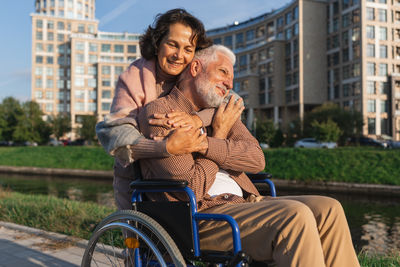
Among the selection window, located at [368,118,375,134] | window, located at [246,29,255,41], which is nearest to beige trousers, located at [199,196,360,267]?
window, located at [368,118,375,134]

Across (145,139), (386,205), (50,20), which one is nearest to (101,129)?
(145,139)

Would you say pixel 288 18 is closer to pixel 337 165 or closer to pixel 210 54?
pixel 337 165

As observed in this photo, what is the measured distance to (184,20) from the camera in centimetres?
262

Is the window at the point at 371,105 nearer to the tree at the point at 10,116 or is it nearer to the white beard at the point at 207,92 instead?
the tree at the point at 10,116

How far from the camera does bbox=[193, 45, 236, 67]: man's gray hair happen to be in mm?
2511

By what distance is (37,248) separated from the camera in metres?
4.36

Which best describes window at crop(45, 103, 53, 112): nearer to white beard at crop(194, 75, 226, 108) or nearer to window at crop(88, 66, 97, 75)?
window at crop(88, 66, 97, 75)

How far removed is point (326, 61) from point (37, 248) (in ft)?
183

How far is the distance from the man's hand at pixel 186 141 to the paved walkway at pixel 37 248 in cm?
226

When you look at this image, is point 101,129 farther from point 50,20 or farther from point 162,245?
point 50,20

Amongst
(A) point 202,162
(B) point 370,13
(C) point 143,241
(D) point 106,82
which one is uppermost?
(B) point 370,13

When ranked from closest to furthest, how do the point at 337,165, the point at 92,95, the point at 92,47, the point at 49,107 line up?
the point at 337,165 < the point at 92,95 < the point at 92,47 < the point at 49,107

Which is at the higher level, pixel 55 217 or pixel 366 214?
pixel 55 217

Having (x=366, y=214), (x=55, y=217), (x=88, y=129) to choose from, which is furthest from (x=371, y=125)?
(x=55, y=217)
